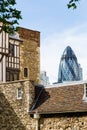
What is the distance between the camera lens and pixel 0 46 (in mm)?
35375

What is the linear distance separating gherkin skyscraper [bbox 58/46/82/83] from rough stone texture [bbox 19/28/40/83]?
8867cm

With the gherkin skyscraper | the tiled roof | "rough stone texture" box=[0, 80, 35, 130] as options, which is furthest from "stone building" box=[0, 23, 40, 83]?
the gherkin skyscraper

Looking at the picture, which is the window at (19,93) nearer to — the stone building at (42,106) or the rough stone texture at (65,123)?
the stone building at (42,106)

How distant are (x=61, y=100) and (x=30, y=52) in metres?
20.5

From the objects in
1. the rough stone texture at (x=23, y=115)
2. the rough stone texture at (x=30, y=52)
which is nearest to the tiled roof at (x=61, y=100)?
the rough stone texture at (x=23, y=115)

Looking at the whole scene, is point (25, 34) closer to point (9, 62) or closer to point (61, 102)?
point (9, 62)

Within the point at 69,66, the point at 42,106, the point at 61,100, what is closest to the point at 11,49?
the point at 42,106

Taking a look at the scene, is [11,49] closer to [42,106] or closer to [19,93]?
[19,93]

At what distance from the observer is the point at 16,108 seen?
84.3ft

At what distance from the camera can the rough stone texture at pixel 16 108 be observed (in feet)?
82.2

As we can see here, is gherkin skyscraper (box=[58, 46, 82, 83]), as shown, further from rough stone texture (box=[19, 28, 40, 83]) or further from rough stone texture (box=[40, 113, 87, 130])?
rough stone texture (box=[40, 113, 87, 130])

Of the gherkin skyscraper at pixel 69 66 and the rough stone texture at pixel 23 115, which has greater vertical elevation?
the gherkin skyscraper at pixel 69 66

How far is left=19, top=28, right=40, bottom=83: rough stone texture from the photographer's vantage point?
43125 mm

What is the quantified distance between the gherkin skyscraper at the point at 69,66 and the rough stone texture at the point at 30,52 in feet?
291
